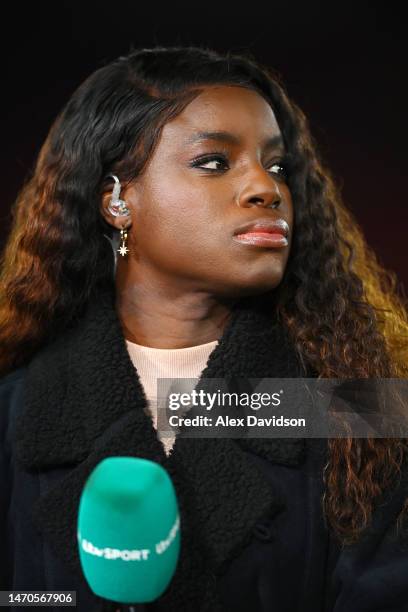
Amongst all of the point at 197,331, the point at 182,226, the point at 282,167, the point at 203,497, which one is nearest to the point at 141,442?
the point at 203,497

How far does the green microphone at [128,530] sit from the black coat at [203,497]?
1.39ft

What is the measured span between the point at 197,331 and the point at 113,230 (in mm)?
286

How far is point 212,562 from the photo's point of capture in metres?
1.26

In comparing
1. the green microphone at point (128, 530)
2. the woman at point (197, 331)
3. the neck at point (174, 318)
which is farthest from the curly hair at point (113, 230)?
the green microphone at point (128, 530)

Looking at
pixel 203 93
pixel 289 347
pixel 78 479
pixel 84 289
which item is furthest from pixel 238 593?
pixel 203 93

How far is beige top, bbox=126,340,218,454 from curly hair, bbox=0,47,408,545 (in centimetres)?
17

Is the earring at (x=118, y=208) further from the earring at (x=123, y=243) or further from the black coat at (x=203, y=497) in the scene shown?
the black coat at (x=203, y=497)

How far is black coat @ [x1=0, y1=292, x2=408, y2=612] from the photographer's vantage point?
1.27 metres

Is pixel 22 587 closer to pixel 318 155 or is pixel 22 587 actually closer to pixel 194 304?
pixel 194 304

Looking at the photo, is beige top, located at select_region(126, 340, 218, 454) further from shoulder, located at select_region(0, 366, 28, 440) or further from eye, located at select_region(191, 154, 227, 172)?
eye, located at select_region(191, 154, 227, 172)

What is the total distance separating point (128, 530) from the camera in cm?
80

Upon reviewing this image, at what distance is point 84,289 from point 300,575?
676 millimetres

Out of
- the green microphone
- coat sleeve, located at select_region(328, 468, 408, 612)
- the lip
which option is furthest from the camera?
the lip

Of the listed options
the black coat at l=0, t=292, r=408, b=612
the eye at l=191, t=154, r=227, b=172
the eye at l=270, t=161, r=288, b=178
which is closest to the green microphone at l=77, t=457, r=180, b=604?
the black coat at l=0, t=292, r=408, b=612
